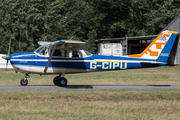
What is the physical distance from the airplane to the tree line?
73.5 ft

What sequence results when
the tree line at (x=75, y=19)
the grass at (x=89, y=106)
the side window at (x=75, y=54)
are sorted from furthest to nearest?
the tree line at (x=75, y=19) < the side window at (x=75, y=54) < the grass at (x=89, y=106)

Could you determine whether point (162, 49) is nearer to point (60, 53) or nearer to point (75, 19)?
point (60, 53)

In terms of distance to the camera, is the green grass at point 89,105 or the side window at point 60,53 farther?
the side window at point 60,53

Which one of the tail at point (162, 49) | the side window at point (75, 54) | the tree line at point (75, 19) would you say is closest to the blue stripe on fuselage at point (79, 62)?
the side window at point (75, 54)

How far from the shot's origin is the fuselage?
14.7 m

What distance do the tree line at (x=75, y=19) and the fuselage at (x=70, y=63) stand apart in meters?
22.5

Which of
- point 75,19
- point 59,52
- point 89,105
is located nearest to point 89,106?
point 89,105

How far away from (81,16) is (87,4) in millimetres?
3310

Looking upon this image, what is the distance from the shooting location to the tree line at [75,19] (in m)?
41.1

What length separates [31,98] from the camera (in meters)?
10.9

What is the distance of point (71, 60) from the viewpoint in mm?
15266

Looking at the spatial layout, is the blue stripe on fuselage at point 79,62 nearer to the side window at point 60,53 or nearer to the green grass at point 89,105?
the side window at point 60,53

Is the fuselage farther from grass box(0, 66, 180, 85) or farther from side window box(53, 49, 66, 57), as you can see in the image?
grass box(0, 66, 180, 85)

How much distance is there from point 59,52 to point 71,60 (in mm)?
774
